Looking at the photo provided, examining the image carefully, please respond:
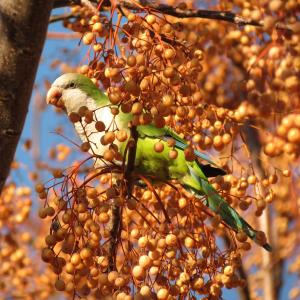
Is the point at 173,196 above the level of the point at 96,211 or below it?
above

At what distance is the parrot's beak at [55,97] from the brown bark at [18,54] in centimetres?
81

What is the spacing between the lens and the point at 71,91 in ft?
8.67

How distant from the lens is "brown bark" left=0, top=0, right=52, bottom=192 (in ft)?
5.47

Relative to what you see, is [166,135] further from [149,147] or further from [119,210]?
[119,210]

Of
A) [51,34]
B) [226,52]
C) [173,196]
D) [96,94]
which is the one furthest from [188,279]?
[51,34]

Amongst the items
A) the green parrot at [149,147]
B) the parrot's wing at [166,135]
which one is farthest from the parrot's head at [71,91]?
the parrot's wing at [166,135]

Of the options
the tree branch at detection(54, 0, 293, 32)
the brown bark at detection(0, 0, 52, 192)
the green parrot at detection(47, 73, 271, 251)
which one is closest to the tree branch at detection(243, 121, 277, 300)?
the green parrot at detection(47, 73, 271, 251)

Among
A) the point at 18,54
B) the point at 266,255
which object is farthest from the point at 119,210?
the point at 266,255

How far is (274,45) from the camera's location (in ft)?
7.02

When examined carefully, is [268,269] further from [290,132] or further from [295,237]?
[290,132]

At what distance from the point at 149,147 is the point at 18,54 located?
3.12 ft

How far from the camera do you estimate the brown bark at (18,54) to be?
1.67 metres

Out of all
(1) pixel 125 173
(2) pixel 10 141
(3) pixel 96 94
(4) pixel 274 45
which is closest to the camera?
(2) pixel 10 141

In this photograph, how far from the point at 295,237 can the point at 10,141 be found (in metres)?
3.66
